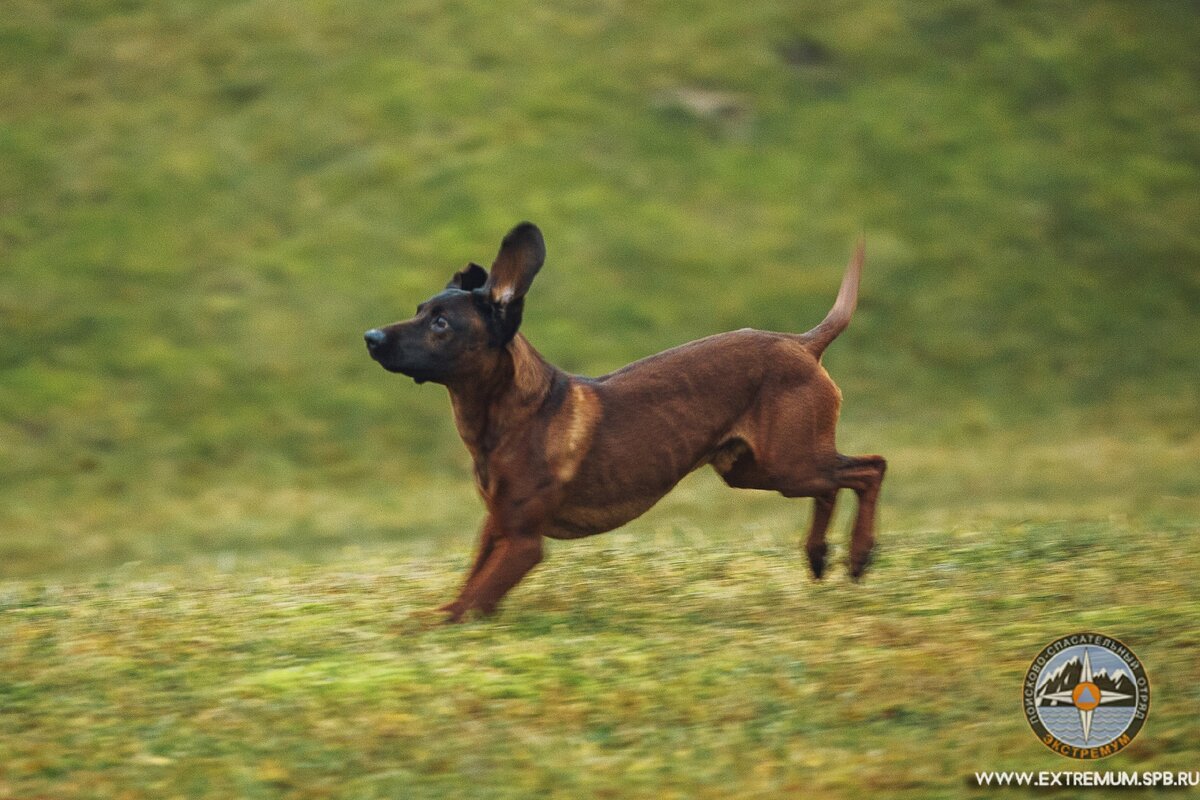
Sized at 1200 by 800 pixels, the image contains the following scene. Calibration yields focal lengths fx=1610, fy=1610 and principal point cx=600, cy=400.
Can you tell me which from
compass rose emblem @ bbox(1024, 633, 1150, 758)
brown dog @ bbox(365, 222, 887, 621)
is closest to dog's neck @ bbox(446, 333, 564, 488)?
brown dog @ bbox(365, 222, 887, 621)

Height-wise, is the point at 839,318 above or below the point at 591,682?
above

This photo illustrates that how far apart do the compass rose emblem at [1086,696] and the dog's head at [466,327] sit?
130 inches

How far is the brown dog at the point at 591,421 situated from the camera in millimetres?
8773

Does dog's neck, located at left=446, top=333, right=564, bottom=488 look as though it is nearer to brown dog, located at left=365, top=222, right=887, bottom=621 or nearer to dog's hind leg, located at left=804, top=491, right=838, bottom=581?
brown dog, located at left=365, top=222, right=887, bottom=621

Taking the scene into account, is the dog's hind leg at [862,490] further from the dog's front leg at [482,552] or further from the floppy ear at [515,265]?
the floppy ear at [515,265]

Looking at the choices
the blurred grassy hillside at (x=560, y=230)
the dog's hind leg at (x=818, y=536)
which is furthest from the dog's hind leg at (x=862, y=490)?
the blurred grassy hillside at (x=560, y=230)

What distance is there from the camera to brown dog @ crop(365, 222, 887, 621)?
28.8 feet

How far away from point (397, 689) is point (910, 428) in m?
16.3

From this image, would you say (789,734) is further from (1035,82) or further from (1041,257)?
(1035,82)

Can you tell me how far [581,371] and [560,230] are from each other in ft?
12.2

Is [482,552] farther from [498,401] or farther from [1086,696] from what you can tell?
[1086,696]

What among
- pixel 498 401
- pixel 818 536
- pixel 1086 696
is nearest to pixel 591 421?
pixel 498 401

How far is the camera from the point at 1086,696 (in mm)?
7324

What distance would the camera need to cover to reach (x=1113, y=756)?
6.95m
